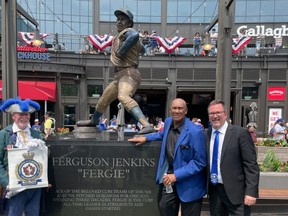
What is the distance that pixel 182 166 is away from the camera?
278 cm

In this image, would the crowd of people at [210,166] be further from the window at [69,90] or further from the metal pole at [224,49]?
the window at [69,90]

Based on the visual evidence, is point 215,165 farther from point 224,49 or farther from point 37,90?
point 37,90

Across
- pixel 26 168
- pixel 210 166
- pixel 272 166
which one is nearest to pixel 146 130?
pixel 210 166

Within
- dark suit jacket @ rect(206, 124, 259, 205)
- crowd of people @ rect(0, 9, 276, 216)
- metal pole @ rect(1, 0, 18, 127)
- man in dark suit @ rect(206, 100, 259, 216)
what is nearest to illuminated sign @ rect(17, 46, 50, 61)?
metal pole @ rect(1, 0, 18, 127)

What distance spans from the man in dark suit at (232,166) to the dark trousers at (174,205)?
24cm

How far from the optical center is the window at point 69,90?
1950 centimetres

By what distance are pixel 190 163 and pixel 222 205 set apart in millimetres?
527

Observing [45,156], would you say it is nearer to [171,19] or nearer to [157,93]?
[157,93]

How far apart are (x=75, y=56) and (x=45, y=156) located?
57.4 feet

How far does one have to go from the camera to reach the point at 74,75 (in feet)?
63.7

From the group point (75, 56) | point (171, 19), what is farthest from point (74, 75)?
point (171, 19)

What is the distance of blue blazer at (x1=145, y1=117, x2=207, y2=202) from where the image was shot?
2723mm

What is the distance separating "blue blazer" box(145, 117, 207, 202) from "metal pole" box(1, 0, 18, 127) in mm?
3697

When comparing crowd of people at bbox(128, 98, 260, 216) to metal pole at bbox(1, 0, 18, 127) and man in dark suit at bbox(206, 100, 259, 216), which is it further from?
metal pole at bbox(1, 0, 18, 127)
